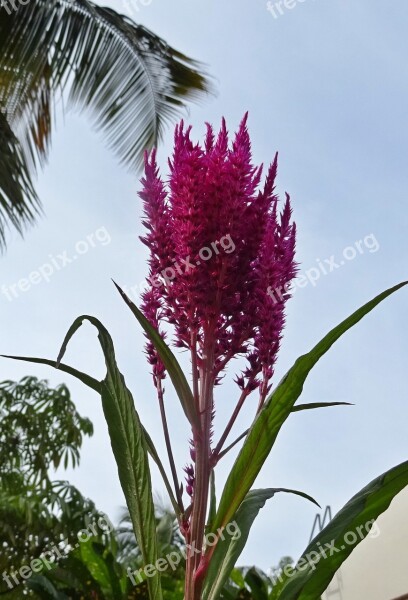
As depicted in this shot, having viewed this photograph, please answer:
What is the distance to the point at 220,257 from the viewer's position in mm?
1164

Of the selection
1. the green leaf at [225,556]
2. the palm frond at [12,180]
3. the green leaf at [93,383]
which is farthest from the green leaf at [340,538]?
the palm frond at [12,180]

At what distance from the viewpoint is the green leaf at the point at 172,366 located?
1.13 meters

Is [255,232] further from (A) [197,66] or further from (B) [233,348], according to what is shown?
(A) [197,66]

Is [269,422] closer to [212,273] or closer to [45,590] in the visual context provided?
[212,273]

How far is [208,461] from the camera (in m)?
1.18

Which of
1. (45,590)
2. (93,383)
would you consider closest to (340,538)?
(93,383)

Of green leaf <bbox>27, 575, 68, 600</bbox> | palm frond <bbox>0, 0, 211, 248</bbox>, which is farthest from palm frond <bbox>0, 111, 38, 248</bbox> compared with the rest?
green leaf <bbox>27, 575, 68, 600</bbox>

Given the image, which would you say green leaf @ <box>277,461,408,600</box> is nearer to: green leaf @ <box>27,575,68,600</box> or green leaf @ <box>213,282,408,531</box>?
green leaf @ <box>213,282,408,531</box>

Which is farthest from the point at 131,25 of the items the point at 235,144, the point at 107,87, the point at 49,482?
the point at 235,144

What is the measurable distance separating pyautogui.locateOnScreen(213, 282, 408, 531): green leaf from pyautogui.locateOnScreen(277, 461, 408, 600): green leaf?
0.44ft

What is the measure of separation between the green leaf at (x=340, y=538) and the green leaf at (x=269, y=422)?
0.13 m

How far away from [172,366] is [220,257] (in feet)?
0.61

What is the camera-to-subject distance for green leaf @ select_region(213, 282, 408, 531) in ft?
3.52

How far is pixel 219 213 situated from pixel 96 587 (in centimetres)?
76
